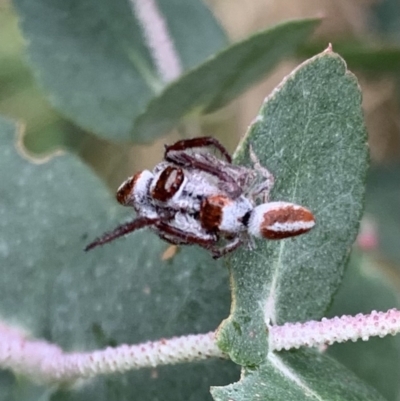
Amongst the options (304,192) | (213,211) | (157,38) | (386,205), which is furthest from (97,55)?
(386,205)

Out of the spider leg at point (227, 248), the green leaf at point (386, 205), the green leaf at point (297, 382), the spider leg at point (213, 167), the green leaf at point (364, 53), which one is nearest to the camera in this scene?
the green leaf at point (297, 382)

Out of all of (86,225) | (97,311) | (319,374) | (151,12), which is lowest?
(319,374)

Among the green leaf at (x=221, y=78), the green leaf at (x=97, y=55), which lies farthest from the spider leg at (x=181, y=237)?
the green leaf at (x=97, y=55)

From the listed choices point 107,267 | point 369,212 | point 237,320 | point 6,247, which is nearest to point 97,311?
point 107,267

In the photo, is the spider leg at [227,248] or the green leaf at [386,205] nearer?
the spider leg at [227,248]

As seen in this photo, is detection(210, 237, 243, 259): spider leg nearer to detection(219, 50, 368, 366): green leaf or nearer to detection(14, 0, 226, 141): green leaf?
detection(219, 50, 368, 366): green leaf

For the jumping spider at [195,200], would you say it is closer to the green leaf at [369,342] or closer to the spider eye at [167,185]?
the spider eye at [167,185]

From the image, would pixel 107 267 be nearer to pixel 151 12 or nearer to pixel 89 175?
pixel 89 175
